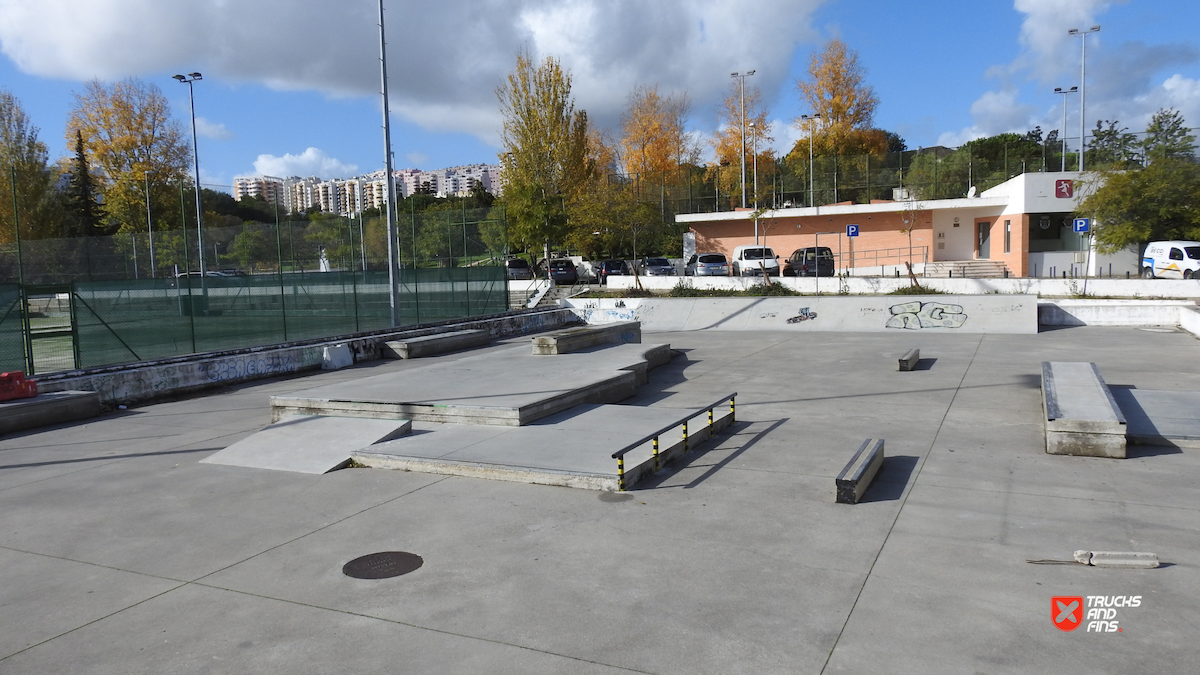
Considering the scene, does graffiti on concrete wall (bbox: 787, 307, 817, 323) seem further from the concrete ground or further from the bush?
the concrete ground

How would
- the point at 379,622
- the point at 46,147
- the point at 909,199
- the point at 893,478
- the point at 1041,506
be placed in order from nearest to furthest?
the point at 379,622 → the point at 1041,506 → the point at 893,478 → the point at 909,199 → the point at 46,147

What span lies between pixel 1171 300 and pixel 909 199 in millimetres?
22847

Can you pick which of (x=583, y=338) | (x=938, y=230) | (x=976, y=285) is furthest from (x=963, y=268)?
(x=583, y=338)

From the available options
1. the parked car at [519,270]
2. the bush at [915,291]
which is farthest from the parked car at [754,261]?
the parked car at [519,270]

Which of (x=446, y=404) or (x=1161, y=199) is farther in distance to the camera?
(x=1161, y=199)

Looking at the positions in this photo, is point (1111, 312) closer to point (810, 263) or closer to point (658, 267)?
point (810, 263)

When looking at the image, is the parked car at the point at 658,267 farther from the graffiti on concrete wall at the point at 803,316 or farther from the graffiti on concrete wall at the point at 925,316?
the graffiti on concrete wall at the point at 925,316

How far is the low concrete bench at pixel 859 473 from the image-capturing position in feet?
25.0

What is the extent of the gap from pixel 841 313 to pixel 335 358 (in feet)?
55.9

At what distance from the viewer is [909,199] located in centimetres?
4791

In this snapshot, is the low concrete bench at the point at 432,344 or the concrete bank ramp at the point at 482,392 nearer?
the concrete bank ramp at the point at 482,392

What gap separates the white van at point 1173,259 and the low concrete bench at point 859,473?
31330 millimetres

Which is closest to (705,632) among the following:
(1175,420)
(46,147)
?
(1175,420)

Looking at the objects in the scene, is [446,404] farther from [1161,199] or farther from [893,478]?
[1161,199]
